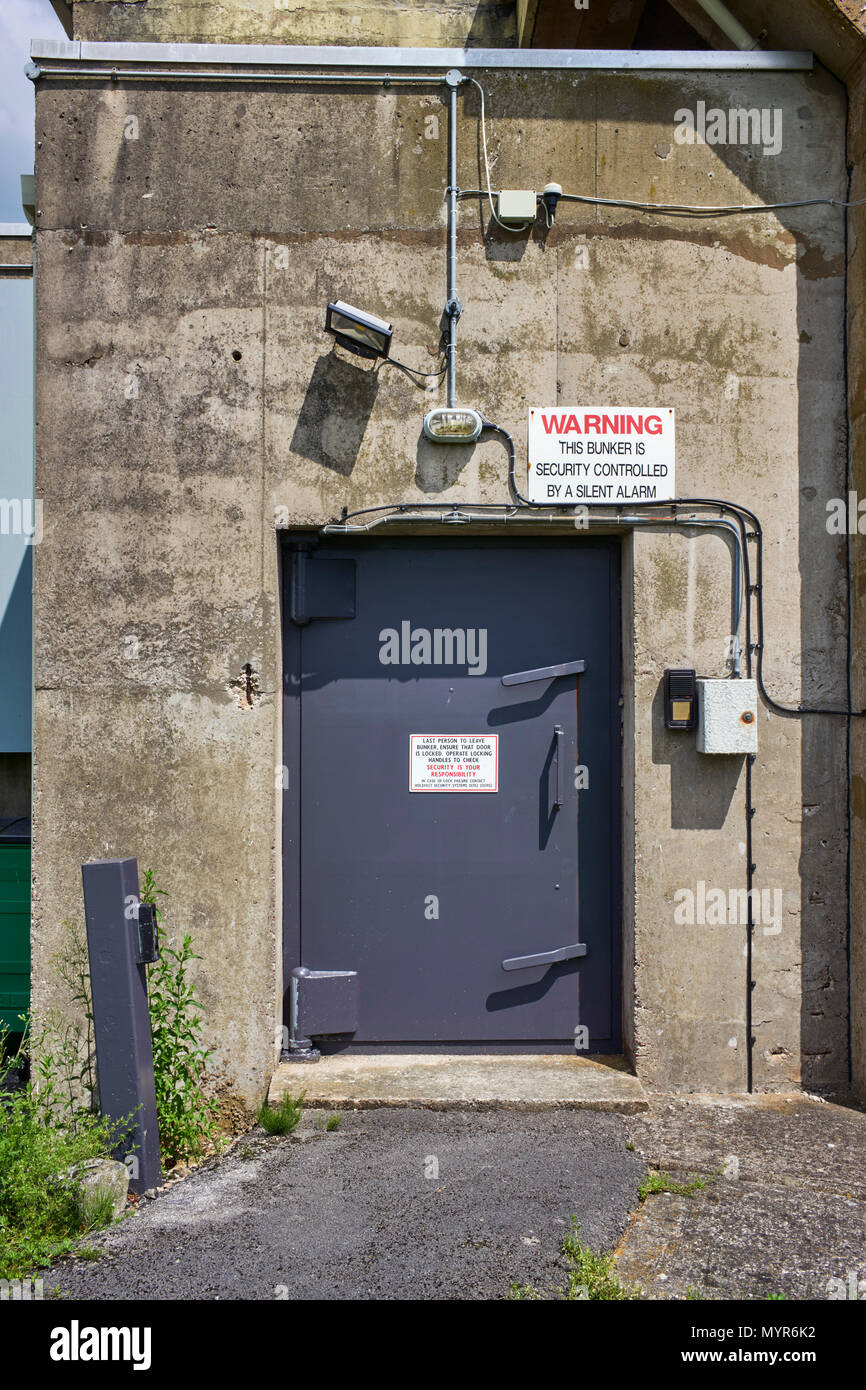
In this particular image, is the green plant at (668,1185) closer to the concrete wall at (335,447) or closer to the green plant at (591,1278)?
the green plant at (591,1278)

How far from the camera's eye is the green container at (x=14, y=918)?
512 cm

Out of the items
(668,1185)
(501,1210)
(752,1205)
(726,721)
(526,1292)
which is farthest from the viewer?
(726,721)

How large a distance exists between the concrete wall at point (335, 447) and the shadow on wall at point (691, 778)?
0.01 meters

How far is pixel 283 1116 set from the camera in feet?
13.7

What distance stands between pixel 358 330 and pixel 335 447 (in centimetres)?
56

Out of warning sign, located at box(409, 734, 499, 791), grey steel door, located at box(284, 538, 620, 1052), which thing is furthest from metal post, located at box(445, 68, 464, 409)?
warning sign, located at box(409, 734, 499, 791)

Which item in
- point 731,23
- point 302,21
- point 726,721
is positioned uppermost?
point 302,21

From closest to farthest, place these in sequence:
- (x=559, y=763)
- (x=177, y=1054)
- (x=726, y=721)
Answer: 1. (x=177, y=1054)
2. (x=726, y=721)
3. (x=559, y=763)

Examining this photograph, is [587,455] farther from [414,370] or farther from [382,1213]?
[382,1213]

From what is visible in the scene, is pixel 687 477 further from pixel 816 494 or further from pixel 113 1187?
pixel 113 1187

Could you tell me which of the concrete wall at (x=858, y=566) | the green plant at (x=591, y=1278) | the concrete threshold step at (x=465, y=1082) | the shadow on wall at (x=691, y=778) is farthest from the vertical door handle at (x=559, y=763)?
the green plant at (x=591, y=1278)

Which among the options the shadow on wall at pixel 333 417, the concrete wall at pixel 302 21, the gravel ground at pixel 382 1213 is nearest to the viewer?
the gravel ground at pixel 382 1213

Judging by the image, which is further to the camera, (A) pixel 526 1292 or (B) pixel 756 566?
(B) pixel 756 566

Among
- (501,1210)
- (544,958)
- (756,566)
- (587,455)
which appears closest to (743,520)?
Result: (756,566)
